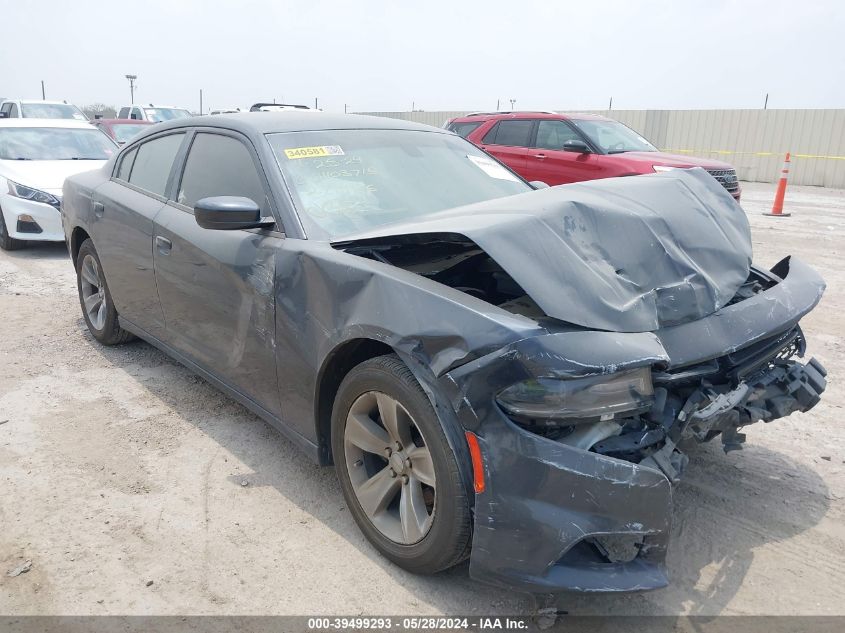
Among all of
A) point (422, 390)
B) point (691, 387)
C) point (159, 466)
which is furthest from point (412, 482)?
point (159, 466)

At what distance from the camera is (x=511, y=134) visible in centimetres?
1078

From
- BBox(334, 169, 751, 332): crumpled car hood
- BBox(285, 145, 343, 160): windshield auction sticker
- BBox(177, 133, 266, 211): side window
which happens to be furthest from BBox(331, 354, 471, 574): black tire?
BBox(285, 145, 343, 160): windshield auction sticker

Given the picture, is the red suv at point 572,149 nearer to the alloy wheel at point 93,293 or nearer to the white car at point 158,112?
the alloy wheel at point 93,293

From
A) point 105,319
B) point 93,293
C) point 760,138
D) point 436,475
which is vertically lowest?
point 105,319

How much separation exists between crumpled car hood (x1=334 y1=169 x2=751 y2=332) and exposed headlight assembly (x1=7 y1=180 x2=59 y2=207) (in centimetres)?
667

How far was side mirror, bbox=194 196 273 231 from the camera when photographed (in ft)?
9.52

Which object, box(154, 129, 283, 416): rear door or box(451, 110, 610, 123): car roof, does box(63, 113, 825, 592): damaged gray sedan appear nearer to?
box(154, 129, 283, 416): rear door

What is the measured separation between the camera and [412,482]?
97.0 inches

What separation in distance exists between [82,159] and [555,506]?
29.7 ft

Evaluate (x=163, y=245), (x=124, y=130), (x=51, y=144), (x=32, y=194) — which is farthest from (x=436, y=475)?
(x=124, y=130)

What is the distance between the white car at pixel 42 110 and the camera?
1359cm

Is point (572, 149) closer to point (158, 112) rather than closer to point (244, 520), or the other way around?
point (244, 520)

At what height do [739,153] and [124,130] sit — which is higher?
[124,130]

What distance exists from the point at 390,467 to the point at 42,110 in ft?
47.9
